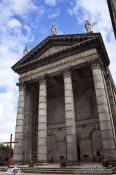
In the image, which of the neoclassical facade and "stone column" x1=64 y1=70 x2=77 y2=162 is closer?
"stone column" x1=64 y1=70 x2=77 y2=162

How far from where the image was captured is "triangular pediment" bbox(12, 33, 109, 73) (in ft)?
71.1

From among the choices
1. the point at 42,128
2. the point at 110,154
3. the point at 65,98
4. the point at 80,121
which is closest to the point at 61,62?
the point at 65,98

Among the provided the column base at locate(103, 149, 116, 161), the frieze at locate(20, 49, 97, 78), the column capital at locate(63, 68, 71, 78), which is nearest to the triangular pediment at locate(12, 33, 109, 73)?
the frieze at locate(20, 49, 97, 78)

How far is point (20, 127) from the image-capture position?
72.4 feet

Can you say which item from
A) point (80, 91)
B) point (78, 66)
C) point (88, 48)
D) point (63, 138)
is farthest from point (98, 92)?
point (63, 138)

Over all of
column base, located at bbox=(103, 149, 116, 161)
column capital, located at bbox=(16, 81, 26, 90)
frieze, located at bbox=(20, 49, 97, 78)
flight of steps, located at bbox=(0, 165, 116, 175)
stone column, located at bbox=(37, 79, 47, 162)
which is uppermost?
frieze, located at bbox=(20, 49, 97, 78)

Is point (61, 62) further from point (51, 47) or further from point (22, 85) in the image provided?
point (22, 85)

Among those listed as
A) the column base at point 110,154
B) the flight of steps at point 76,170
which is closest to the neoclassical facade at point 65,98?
the column base at point 110,154

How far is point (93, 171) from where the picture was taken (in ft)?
40.9

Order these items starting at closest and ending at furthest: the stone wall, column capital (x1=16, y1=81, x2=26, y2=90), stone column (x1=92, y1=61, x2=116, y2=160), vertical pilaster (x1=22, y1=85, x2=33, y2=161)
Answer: stone column (x1=92, y1=61, x2=116, y2=160) → vertical pilaster (x1=22, y1=85, x2=33, y2=161) → the stone wall → column capital (x1=16, y1=81, x2=26, y2=90)

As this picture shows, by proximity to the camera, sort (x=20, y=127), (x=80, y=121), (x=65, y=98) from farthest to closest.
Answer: (x=80, y=121) → (x=20, y=127) → (x=65, y=98)

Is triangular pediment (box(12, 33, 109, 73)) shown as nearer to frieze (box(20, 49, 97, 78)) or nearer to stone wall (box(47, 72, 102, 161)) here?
frieze (box(20, 49, 97, 78))

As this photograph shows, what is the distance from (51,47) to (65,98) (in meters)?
8.30

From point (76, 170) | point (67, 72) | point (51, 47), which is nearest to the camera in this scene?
point (76, 170)
